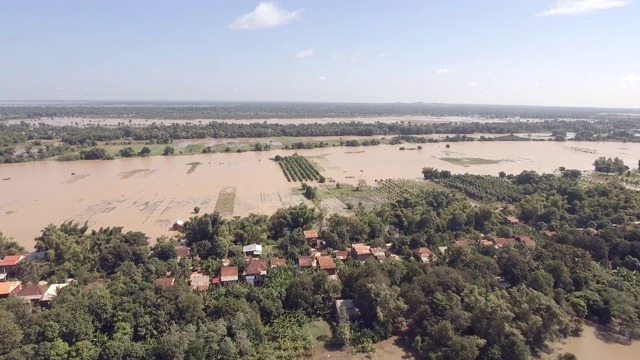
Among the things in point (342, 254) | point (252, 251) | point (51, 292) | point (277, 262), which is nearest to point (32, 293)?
point (51, 292)

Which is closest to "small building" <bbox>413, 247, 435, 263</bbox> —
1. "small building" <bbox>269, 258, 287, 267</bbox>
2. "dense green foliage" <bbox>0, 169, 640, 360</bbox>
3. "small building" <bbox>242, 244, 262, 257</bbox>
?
"dense green foliage" <bbox>0, 169, 640, 360</bbox>

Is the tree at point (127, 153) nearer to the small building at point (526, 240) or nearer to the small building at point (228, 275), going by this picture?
the small building at point (228, 275)

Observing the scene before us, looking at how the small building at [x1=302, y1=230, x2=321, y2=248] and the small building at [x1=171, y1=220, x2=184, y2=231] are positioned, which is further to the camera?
the small building at [x1=171, y1=220, x2=184, y2=231]

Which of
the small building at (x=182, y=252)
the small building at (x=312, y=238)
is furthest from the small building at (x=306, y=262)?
the small building at (x=182, y=252)

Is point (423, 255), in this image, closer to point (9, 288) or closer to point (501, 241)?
point (501, 241)

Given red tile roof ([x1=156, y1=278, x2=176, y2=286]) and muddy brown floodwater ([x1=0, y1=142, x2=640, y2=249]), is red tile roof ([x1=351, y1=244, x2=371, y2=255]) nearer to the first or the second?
red tile roof ([x1=156, y1=278, x2=176, y2=286])

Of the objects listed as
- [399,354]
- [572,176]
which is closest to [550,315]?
[399,354]

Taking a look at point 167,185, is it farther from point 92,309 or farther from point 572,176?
point 572,176
